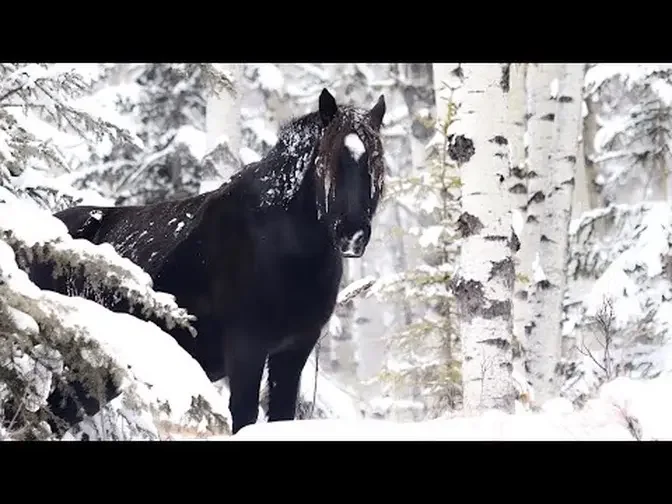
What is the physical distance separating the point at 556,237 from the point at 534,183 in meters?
0.36

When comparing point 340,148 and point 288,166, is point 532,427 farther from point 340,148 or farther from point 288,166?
point 288,166

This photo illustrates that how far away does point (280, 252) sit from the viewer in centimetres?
365

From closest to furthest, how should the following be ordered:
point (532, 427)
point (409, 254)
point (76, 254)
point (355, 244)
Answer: point (76, 254) → point (532, 427) → point (355, 244) → point (409, 254)

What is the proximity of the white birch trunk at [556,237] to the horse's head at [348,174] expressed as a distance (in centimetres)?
174

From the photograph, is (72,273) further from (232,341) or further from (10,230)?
(232,341)

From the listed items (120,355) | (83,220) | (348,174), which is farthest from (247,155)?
(120,355)

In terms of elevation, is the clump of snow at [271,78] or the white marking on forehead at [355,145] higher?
the clump of snow at [271,78]

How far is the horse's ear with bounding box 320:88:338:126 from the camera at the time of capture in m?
3.52

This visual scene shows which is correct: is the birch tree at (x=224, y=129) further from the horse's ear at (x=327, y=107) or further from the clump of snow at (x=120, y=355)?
the clump of snow at (x=120, y=355)

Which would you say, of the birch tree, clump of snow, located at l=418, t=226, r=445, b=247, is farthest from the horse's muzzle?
the birch tree

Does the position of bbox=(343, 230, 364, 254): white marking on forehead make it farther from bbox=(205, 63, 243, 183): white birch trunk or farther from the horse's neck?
bbox=(205, 63, 243, 183): white birch trunk

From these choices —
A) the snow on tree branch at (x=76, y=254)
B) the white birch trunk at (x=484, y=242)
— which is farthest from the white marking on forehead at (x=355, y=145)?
the snow on tree branch at (x=76, y=254)

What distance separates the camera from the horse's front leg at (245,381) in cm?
357
